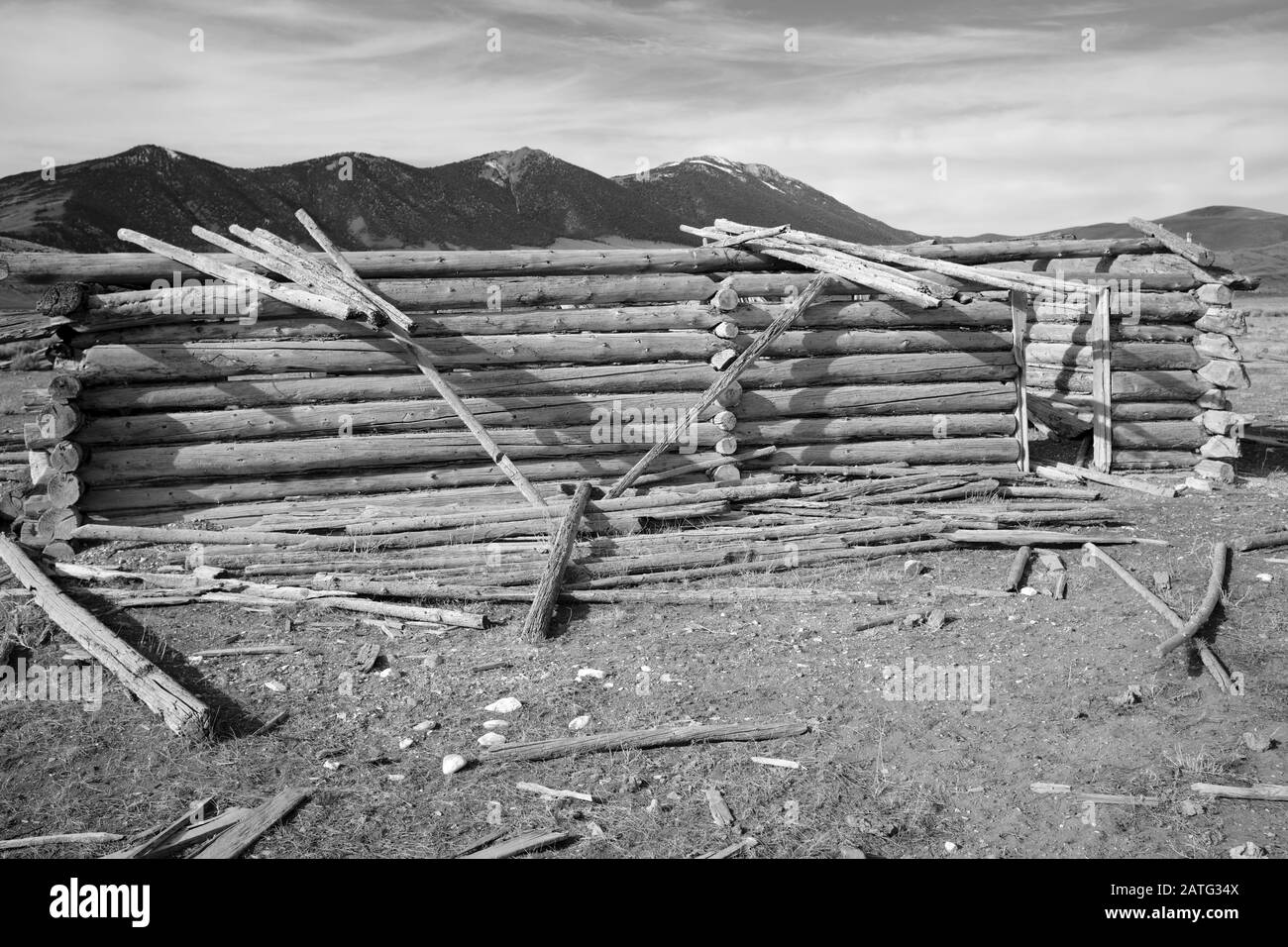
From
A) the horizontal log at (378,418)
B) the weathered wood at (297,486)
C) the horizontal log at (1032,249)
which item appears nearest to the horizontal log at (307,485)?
the weathered wood at (297,486)

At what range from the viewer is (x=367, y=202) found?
1446 inches

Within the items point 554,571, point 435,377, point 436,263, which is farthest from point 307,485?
point 554,571

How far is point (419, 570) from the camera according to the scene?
8141 millimetres

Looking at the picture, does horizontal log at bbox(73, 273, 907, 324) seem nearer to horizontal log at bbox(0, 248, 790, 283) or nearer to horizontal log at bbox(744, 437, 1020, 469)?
horizontal log at bbox(0, 248, 790, 283)

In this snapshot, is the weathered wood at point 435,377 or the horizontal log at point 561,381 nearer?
the weathered wood at point 435,377

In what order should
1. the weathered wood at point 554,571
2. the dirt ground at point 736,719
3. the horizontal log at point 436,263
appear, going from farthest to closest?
the horizontal log at point 436,263 < the weathered wood at point 554,571 < the dirt ground at point 736,719

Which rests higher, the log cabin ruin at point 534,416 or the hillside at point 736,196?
the hillside at point 736,196

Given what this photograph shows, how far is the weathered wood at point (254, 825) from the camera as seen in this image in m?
4.49

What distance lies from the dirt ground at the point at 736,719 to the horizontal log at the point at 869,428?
2.34 metres

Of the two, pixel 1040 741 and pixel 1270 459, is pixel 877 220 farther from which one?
pixel 1040 741

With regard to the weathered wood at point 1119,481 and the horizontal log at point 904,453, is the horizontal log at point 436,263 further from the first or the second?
the weathered wood at point 1119,481


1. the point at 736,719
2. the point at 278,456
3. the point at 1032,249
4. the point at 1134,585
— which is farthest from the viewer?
the point at 1032,249

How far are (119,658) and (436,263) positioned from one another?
193 inches

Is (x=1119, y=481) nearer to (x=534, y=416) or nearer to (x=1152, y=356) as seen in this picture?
(x=1152, y=356)
